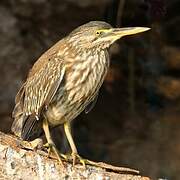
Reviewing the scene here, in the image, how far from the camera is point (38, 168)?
209 inches

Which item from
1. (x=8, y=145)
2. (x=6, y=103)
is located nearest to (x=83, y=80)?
(x=8, y=145)

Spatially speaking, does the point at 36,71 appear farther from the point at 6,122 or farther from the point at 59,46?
the point at 6,122

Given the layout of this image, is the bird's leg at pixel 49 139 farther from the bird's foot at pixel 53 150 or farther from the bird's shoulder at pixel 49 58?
the bird's shoulder at pixel 49 58

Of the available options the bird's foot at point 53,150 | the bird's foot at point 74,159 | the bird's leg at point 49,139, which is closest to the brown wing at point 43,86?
the bird's leg at point 49,139

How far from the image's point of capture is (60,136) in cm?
806

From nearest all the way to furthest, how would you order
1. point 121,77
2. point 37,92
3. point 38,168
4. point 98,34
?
point 38,168 < point 98,34 < point 37,92 < point 121,77

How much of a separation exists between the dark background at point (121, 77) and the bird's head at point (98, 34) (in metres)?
1.86

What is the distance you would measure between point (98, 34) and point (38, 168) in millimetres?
1053

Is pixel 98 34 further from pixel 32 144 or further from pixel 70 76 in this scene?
pixel 32 144

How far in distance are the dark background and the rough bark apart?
2304 millimetres

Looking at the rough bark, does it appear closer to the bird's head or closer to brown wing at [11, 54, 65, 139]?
brown wing at [11, 54, 65, 139]

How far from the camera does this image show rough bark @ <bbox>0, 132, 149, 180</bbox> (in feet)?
17.3

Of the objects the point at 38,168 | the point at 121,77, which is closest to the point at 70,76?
the point at 38,168

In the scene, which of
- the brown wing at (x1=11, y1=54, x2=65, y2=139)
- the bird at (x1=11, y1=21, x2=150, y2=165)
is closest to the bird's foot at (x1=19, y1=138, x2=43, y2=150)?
the bird at (x1=11, y1=21, x2=150, y2=165)
